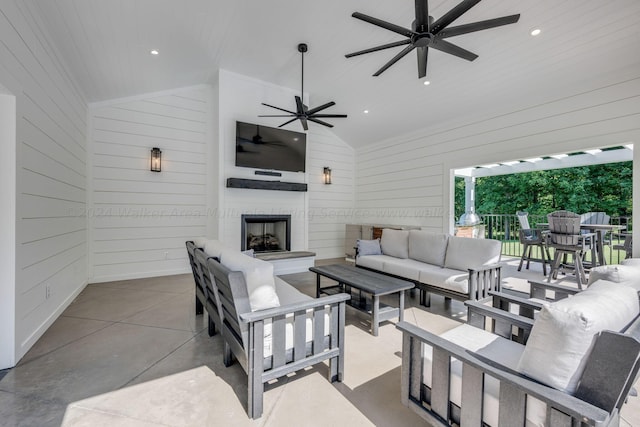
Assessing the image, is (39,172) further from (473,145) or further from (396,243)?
(473,145)

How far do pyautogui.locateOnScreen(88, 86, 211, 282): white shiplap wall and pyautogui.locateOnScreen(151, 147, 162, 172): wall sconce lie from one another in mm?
94

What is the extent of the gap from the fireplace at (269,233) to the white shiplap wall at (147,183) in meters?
0.94

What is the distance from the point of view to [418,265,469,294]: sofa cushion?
126 inches

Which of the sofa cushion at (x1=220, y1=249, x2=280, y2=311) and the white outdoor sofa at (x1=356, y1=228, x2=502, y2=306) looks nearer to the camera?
the sofa cushion at (x1=220, y1=249, x2=280, y2=311)

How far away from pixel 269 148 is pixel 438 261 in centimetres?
363

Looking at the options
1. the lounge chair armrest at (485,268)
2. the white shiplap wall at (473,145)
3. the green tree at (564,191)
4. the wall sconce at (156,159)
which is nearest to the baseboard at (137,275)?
the wall sconce at (156,159)

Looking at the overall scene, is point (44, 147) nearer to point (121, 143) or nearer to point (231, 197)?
point (121, 143)

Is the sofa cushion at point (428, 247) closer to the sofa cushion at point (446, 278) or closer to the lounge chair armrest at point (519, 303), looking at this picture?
the sofa cushion at point (446, 278)

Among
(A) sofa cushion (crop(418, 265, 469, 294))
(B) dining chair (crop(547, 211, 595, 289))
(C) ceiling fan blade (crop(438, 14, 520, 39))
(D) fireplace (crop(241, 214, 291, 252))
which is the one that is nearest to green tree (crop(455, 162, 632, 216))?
(B) dining chair (crop(547, 211, 595, 289))

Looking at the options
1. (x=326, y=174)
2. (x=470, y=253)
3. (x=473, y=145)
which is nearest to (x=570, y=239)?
(x=470, y=253)

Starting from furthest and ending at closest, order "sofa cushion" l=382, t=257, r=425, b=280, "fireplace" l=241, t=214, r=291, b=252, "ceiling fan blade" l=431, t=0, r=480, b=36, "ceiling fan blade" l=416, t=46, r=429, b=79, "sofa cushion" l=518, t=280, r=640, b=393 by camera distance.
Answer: "fireplace" l=241, t=214, r=291, b=252 → "sofa cushion" l=382, t=257, r=425, b=280 → "ceiling fan blade" l=416, t=46, r=429, b=79 → "ceiling fan blade" l=431, t=0, r=480, b=36 → "sofa cushion" l=518, t=280, r=640, b=393

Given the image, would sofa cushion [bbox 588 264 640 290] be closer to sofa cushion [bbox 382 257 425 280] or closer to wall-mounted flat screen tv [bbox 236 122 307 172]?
sofa cushion [bbox 382 257 425 280]

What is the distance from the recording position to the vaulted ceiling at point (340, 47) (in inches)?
122

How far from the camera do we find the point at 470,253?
3.66 metres
